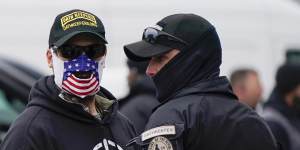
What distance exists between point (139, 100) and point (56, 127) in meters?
3.14

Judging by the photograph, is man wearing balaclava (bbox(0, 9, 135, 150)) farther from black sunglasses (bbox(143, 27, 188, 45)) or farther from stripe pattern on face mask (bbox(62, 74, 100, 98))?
black sunglasses (bbox(143, 27, 188, 45))

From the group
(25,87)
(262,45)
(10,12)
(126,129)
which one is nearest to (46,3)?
(10,12)

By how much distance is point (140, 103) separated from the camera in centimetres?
795

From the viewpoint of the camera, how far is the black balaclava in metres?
4.80

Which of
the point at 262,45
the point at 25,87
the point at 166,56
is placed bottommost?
the point at 262,45

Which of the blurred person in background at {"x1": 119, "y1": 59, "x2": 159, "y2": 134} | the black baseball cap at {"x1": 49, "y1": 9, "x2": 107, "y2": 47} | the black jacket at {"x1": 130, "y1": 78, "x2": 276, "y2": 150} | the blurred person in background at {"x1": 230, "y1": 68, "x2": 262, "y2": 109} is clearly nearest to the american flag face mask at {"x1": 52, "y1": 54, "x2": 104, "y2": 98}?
the black baseball cap at {"x1": 49, "y1": 9, "x2": 107, "y2": 47}

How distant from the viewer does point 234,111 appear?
4.77 m

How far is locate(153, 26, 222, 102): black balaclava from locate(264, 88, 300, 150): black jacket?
263 centimetres

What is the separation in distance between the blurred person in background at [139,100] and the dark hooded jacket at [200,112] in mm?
2776

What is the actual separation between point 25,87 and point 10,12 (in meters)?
4.99

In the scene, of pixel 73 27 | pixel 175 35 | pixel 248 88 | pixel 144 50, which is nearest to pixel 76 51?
pixel 73 27

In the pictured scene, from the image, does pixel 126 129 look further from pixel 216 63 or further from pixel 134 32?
pixel 134 32

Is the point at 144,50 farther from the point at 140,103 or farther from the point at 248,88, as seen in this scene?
the point at 248,88

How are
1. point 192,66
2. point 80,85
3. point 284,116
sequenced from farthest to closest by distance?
point 284,116
point 80,85
point 192,66
